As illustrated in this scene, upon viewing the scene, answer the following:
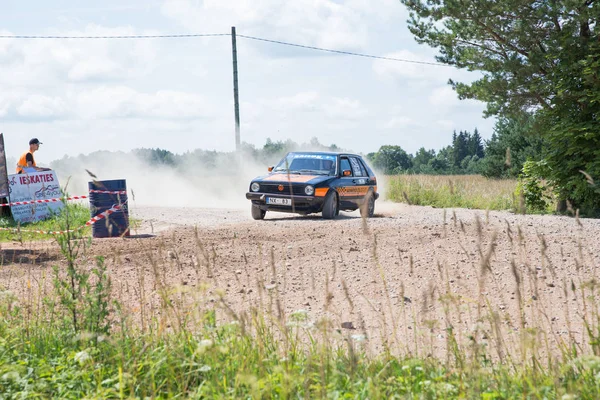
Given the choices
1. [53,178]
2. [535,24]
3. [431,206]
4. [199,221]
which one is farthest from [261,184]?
[535,24]

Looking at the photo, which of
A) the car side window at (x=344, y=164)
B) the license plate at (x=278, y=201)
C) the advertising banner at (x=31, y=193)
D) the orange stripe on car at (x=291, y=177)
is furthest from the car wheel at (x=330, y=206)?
the advertising banner at (x=31, y=193)

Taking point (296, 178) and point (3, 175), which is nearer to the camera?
point (296, 178)

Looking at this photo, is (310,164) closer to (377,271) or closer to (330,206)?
(330,206)

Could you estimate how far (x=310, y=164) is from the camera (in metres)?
16.5

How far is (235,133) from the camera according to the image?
29.8 m

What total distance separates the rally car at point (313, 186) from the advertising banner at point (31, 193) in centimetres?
548

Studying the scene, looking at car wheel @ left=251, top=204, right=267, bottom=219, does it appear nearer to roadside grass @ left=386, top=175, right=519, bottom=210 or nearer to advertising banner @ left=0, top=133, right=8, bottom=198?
roadside grass @ left=386, top=175, right=519, bottom=210

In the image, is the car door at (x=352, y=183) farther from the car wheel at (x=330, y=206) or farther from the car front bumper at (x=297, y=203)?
the car front bumper at (x=297, y=203)

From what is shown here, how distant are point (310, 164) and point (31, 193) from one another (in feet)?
23.7

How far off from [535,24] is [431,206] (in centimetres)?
596

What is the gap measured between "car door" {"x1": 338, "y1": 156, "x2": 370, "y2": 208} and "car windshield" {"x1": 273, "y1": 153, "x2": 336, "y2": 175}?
11.7 inches

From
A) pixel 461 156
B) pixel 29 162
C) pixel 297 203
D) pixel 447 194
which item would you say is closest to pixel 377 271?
pixel 297 203

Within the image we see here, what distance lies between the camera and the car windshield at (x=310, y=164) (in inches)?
641

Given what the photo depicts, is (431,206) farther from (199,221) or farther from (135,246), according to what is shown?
(135,246)
